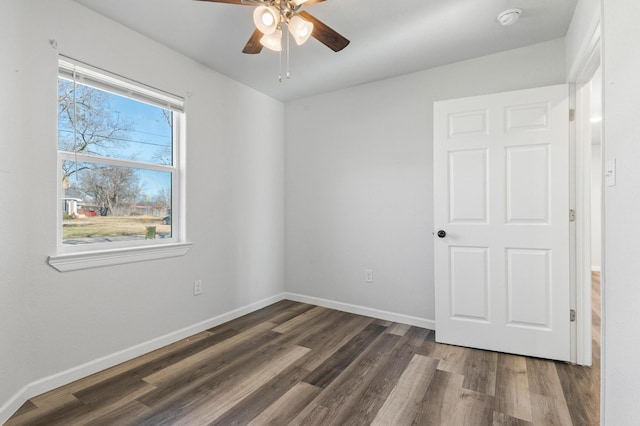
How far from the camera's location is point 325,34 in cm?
180

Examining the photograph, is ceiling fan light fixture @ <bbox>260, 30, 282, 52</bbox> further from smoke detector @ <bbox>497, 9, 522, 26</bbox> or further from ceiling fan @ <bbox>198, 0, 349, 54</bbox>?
smoke detector @ <bbox>497, 9, 522, 26</bbox>

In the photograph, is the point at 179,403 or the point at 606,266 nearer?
the point at 606,266

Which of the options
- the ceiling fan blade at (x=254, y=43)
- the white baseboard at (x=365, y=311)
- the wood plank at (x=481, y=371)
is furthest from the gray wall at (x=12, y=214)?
the wood plank at (x=481, y=371)

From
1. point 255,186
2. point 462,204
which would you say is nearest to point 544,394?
point 462,204

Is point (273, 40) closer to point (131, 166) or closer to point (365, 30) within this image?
point (365, 30)

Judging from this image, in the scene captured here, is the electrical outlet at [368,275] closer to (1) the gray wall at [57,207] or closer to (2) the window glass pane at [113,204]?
(1) the gray wall at [57,207]

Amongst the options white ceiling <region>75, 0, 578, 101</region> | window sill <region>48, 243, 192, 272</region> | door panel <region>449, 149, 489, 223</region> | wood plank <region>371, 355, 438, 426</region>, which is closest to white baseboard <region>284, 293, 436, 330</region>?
wood plank <region>371, 355, 438, 426</region>

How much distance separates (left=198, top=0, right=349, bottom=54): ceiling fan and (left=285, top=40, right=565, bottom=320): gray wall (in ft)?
4.63

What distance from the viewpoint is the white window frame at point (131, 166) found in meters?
1.99

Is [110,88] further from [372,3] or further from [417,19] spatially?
[417,19]

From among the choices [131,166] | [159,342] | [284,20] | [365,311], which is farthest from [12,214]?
[365,311]

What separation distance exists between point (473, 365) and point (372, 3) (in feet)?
8.66

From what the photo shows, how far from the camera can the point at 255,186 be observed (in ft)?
11.4

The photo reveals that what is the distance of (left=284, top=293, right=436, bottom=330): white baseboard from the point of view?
296cm
